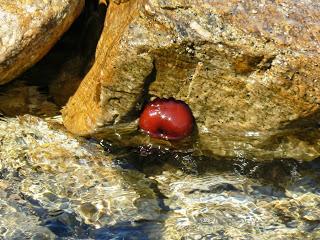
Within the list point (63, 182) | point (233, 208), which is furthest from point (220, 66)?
point (63, 182)

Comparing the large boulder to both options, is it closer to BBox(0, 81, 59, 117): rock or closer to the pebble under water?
the pebble under water

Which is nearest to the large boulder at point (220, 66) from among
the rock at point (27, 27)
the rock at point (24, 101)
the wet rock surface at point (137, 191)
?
the wet rock surface at point (137, 191)

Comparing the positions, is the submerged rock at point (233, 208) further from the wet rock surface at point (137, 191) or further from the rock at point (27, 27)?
the rock at point (27, 27)

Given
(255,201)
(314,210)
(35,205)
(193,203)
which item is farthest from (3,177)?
(314,210)

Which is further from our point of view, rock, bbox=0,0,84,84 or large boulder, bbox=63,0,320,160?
rock, bbox=0,0,84,84

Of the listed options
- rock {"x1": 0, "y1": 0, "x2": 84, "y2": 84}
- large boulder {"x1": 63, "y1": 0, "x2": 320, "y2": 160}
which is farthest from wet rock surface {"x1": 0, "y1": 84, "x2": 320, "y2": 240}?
rock {"x1": 0, "y1": 0, "x2": 84, "y2": 84}

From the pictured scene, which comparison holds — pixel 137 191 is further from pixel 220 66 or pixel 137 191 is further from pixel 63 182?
pixel 220 66
